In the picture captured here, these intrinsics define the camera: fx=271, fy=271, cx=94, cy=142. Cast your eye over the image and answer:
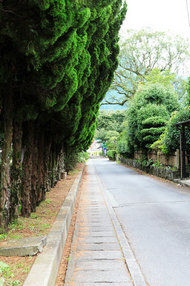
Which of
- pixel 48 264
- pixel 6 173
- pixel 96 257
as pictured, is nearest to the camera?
pixel 48 264

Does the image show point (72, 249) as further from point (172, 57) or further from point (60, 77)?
point (172, 57)

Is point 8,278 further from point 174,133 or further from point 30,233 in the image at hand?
point 174,133

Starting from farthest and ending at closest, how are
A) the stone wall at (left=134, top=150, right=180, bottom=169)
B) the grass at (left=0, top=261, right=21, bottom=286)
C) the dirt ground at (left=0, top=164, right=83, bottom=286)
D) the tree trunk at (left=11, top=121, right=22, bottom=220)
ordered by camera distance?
the stone wall at (left=134, top=150, right=180, bottom=169), the tree trunk at (left=11, top=121, right=22, bottom=220), the dirt ground at (left=0, top=164, right=83, bottom=286), the grass at (left=0, top=261, right=21, bottom=286)

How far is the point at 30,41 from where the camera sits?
3691 mm

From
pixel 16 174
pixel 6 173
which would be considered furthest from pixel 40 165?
pixel 6 173

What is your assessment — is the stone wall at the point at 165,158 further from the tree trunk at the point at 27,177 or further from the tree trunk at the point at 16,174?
the tree trunk at the point at 16,174

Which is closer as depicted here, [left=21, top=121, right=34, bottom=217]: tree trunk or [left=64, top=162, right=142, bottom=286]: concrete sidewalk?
[left=64, top=162, right=142, bottom=286]: concrete sidewalk

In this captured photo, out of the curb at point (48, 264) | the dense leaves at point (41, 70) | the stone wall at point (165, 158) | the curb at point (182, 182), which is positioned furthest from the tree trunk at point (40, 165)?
the stone wall at point (165, 158)

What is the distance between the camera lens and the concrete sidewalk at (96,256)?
351 centimetres

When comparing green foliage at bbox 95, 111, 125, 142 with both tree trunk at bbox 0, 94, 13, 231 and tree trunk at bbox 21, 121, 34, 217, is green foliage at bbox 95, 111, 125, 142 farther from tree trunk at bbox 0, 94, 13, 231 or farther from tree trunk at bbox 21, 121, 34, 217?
tree trunk at bbox 0, 94, 13, 231

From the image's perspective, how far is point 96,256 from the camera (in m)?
4.30

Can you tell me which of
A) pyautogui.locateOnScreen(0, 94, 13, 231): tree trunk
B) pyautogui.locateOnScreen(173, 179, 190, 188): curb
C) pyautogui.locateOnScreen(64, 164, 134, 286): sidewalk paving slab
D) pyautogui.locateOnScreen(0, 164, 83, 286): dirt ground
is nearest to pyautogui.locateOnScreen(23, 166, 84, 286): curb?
pyautogui.locateOnScreen(0, 164, 83, 286): dirt ground

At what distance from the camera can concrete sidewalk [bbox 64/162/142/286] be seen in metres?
3.51

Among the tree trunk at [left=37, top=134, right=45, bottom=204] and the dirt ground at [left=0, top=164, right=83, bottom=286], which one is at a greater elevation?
the tree trunk at [left=37, top=134, right=45, bottom=204]
